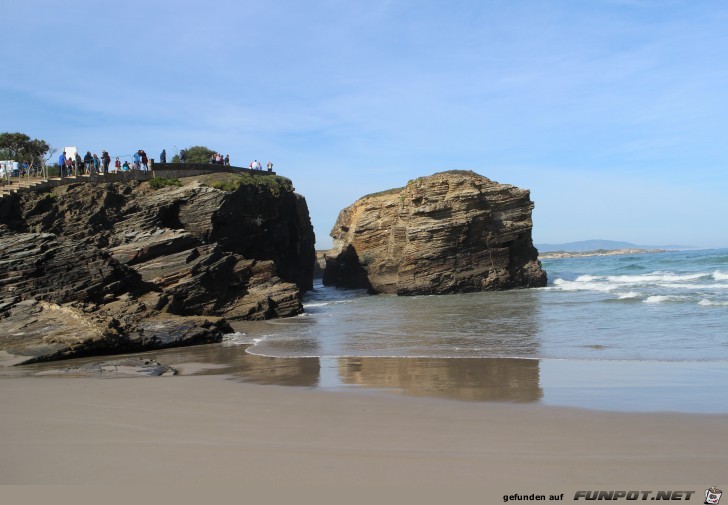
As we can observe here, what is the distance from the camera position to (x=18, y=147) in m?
39.0

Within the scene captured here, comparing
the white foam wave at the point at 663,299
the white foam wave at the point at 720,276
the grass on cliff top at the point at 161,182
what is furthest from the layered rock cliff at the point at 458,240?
the grass on cliff top at the point at 161,182

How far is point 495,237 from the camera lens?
40719 millimetres

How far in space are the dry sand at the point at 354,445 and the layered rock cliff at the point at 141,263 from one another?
7.89 m

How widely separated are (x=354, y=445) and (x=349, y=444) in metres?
0.07

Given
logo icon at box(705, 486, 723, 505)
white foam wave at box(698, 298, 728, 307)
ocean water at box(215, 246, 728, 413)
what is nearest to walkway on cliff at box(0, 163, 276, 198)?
ocean water at box(215, 246, 728, 413)

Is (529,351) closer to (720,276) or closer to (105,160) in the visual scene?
(105,160)

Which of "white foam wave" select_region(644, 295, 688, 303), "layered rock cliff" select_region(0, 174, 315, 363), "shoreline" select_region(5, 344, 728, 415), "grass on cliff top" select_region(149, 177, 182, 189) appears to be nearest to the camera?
"shoreline" select_region(5, 344, 728, 415)

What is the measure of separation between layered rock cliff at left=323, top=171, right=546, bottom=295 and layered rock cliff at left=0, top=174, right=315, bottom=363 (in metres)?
7.35

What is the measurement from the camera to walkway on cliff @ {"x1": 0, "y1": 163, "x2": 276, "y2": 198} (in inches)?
1099

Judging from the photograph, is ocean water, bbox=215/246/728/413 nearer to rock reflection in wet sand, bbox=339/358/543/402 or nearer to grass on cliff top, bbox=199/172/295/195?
rock reflection in wet sand, bbox=339/358/543/402

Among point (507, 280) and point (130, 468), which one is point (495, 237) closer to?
point (507, 280)

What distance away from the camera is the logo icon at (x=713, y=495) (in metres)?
4.76

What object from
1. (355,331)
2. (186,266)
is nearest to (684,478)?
(355,331)

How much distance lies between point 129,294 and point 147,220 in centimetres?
816
